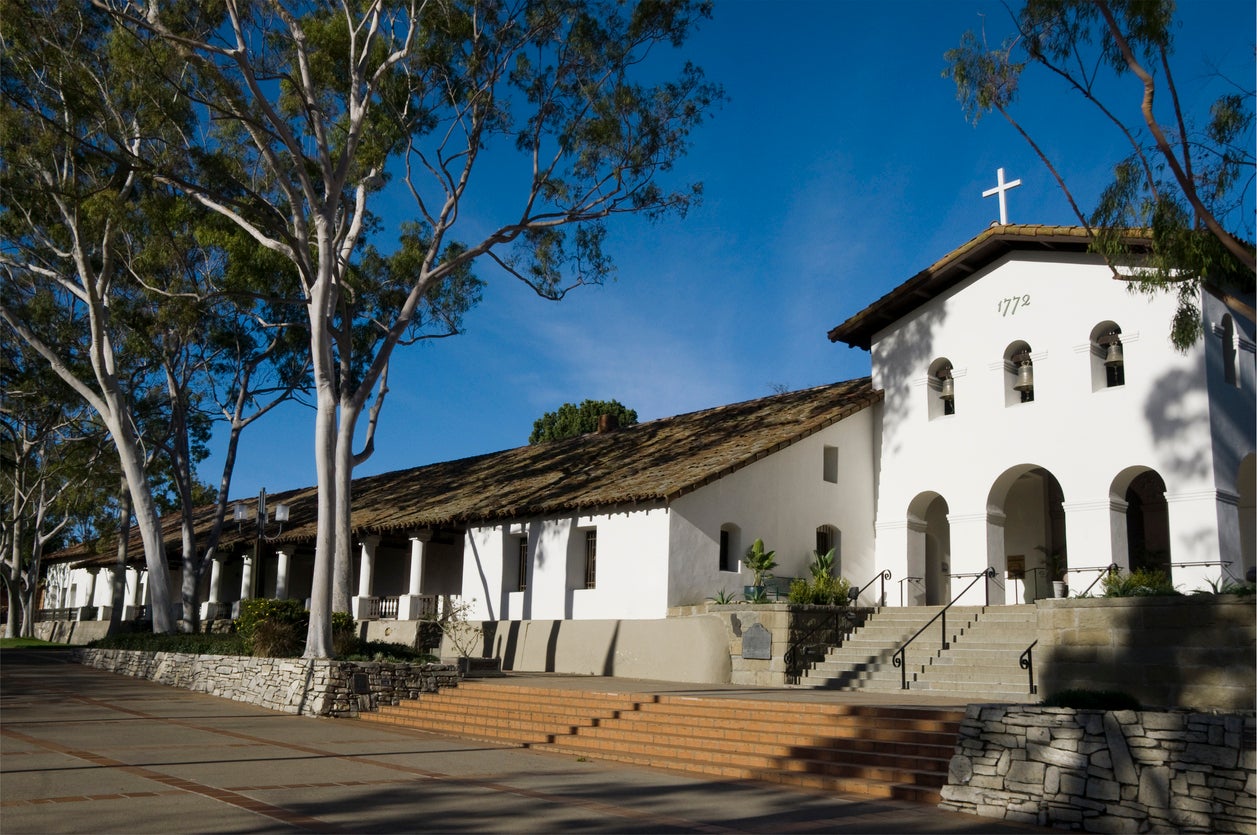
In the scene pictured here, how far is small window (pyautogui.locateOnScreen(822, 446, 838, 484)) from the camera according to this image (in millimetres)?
23172

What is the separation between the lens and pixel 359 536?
92.5 ft

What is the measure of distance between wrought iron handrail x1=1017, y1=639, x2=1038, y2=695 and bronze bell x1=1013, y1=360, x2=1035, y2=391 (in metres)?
6.65

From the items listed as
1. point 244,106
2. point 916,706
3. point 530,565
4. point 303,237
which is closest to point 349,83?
point 244,106

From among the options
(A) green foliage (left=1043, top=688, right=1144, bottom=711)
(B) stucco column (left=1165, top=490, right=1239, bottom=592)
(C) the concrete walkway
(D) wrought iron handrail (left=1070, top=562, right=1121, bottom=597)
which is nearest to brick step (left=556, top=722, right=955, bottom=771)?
(C) the concrete walkway

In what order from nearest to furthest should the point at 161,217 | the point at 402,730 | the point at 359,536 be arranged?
the point at 402,730 → the point at 161,217 → the point at 359,536

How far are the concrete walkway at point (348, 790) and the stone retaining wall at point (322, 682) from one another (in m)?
2.23

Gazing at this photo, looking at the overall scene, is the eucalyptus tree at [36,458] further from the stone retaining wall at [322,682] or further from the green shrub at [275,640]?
the stone retaining wall at [322,682]

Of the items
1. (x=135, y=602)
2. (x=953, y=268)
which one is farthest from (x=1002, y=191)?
(x=135, y=602)

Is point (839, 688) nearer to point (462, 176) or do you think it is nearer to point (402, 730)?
point (402, 730)

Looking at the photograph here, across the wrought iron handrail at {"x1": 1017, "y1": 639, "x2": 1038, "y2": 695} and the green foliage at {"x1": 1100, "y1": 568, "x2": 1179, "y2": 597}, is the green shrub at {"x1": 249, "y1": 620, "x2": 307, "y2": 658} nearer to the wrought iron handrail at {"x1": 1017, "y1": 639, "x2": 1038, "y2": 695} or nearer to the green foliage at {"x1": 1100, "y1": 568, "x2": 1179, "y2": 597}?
the wrought iron handrail at {"x1": 1017, "y1": 639, "x2": 1038, "y2": 695}

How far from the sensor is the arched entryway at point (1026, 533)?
20.8m

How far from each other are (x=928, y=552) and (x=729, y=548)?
16.7ft

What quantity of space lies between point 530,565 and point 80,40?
46.7 feet

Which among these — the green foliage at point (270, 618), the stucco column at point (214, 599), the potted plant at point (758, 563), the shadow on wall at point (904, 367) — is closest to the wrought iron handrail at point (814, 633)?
the potted plant at point (758, 563)
